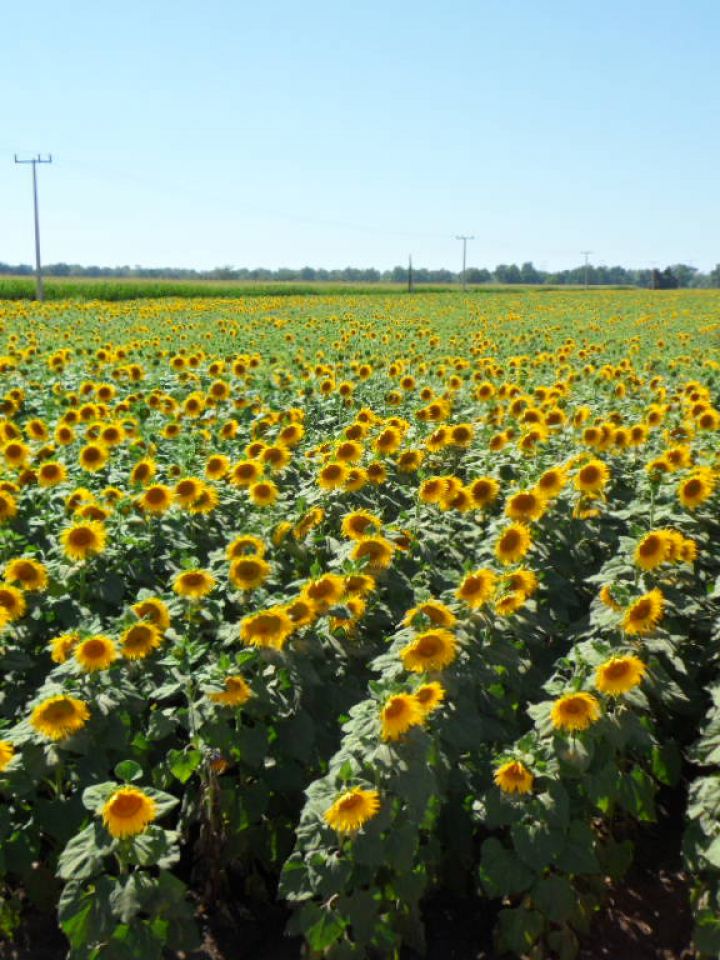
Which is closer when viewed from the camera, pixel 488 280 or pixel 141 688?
pixel 141 688

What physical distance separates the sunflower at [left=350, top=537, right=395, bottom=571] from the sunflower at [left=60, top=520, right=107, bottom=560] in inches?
44.5

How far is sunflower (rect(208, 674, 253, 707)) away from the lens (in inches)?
120

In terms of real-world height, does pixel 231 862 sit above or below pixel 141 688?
below

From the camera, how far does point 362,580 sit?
360 centimetres

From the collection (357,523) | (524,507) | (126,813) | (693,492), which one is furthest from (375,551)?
(693,492)

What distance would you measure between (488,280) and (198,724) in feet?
546

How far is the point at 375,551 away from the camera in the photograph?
382 centimetres

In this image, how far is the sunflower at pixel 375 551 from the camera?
3.81 m

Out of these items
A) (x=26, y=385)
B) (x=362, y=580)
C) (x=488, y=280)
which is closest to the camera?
(x=362, y=580)

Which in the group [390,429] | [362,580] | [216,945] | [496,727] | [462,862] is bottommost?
[216,945]

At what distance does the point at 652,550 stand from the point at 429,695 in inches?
53.6

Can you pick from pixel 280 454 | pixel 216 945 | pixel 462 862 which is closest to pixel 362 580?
pixel 462 862

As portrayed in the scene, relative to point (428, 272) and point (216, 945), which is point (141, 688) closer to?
point (216, 945)

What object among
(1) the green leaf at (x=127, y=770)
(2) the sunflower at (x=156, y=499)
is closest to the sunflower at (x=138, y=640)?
(1) the green leaf at (x=127, y=770)
